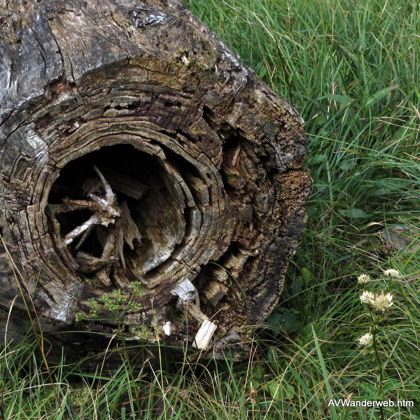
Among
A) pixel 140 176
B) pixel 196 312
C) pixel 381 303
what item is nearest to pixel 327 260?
pixel 196 312

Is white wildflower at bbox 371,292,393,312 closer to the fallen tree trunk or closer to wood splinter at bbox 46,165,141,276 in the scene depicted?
the fallen tree trunk

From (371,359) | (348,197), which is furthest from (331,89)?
(371,359)

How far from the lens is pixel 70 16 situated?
8.49 ft

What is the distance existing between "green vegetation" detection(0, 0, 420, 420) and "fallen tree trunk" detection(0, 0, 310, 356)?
189mm

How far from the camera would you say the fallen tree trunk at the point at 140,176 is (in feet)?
8.13

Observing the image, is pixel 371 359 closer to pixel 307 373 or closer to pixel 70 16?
pixel 307 373

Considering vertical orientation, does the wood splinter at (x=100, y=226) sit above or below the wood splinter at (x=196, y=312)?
above

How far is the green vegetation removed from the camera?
259cm

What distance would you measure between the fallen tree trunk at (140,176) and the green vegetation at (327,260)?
7.4 inches

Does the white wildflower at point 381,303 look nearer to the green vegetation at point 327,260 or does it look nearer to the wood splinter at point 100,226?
the green vegetation at point 327,260

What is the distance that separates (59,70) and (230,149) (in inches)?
25.8

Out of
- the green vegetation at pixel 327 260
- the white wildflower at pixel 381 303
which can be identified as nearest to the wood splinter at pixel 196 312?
the green vegetation at pixel 327 260

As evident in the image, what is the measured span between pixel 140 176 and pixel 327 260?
0.86 m

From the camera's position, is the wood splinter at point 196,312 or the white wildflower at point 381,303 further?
the wood splinter at point 196,312
